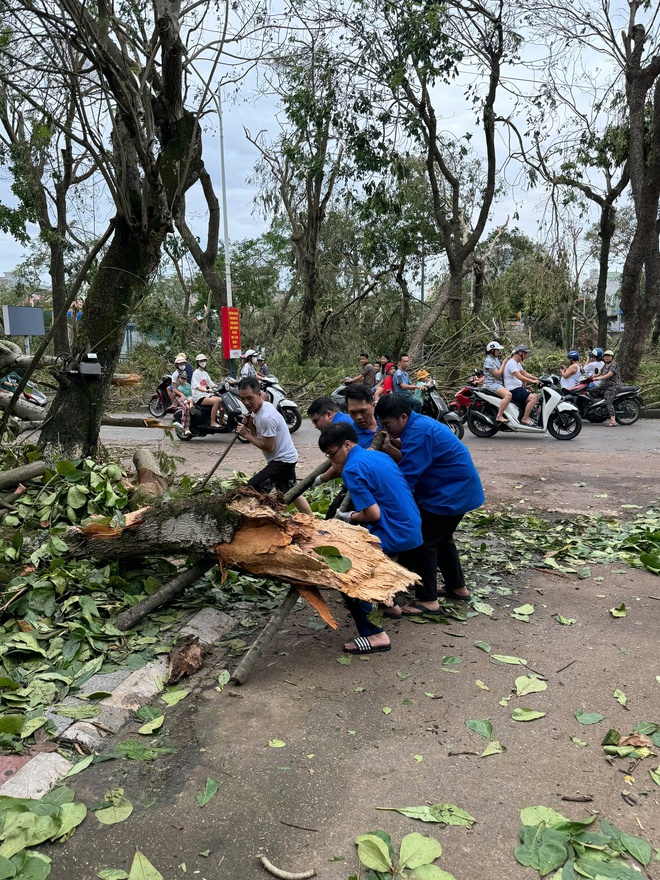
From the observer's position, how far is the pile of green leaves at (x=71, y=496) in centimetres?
493

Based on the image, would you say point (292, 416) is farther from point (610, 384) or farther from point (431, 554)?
point (431, 554)

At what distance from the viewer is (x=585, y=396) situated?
13.0 m

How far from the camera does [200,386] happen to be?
12.1 m

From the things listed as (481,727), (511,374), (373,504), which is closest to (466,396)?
(511,374)

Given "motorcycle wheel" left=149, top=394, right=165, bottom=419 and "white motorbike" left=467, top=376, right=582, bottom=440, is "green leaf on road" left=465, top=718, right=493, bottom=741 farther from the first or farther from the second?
"motorcycle wheel" left=149, top=394, right=165, bottom=419

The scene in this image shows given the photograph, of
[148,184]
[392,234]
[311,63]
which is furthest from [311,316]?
[148,184]

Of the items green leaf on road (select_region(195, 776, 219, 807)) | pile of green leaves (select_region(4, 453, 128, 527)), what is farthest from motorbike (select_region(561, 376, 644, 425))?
green leaf on road (select_region(195, 776, 219, 807))

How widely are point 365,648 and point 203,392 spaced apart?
28.6ft

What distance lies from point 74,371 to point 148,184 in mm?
1879

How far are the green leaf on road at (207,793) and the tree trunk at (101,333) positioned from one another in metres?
4.26

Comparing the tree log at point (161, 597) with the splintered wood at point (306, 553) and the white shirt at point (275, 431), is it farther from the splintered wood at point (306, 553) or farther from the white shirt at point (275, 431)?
the white shirt at point (275, 431)

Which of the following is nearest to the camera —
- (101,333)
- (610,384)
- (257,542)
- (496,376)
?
(257,542)

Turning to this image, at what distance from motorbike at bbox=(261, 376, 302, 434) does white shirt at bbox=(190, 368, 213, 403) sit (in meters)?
1.05

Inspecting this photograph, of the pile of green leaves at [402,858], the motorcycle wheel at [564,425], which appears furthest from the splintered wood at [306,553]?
the motorcycle wheel at [564,425]
